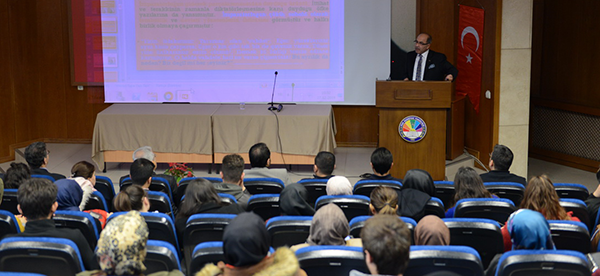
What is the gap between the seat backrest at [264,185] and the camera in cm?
466

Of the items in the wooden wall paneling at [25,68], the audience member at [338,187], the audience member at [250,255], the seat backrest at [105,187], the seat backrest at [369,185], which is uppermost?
the wooden wall paneling at [25,68]

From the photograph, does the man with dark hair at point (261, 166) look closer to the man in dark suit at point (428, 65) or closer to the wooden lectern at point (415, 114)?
the wooden lectern at point (415, 114)

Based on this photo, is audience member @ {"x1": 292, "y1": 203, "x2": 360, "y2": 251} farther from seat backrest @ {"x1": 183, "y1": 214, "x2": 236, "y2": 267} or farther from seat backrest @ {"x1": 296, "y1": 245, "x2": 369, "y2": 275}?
seat backrest @ {"x1": 183, "y1": 214, "x2": 236, "y2": 267}

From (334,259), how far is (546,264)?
0.93m

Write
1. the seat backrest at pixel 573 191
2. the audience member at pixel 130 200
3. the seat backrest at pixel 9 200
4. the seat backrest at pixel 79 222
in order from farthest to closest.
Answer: the seat backrest at pixel 573 191
the seat backrest at pixel 9 200
the audience member at pixel 130 200
the seat backrest at pixel 79 222

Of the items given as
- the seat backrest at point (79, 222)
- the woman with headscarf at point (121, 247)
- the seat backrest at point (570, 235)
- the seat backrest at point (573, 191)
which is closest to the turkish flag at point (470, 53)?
the seat backrest at point (573, 191)

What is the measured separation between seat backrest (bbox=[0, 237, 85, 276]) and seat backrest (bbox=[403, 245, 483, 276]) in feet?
5.11

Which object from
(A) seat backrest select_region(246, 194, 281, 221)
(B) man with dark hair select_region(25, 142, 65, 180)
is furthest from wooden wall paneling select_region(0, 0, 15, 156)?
(A) seat backrest select_region(246, 194, 281, 221)

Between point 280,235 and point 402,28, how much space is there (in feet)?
19.6

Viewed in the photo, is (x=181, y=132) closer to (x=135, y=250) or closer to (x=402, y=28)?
(x=402, y=28)

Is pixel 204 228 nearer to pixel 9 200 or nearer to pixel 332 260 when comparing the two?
pixel 332 260

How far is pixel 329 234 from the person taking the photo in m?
3.12

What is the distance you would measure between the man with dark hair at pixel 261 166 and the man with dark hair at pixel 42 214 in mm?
2038

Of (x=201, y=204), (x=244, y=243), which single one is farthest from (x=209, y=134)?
(x=244, y=243)
